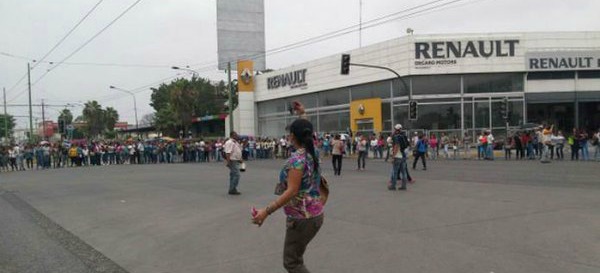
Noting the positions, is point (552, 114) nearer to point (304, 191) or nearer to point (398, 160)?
point (398, 160)

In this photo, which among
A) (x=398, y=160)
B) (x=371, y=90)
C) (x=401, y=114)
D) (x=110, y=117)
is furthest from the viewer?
(x=110, y=117)

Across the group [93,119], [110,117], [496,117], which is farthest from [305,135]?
[110,117]

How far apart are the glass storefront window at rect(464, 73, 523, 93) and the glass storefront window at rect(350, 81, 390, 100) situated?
5727 millimetres

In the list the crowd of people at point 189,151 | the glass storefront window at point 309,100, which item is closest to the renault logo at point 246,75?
the glass storefront window at point 309,100

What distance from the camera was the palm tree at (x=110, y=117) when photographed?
314 ft

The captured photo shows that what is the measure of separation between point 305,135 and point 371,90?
37.6 metres

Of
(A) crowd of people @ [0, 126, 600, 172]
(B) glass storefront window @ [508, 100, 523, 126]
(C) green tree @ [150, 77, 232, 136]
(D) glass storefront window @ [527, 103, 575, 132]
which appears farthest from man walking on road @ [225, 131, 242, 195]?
(C) green tree @ [150, 77, 232, 136]

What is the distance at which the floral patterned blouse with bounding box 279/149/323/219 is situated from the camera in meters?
4.25

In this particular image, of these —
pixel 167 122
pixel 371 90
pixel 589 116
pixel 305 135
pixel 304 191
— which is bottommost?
pixel 304 191

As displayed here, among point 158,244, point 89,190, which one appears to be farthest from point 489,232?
point 89,190

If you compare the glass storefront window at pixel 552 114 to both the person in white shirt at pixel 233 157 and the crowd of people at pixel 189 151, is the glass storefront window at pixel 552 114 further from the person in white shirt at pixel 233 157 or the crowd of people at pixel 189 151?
the person in white shirt at pixel 233 157

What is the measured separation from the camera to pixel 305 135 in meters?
4.32

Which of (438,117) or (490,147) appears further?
(438,117)

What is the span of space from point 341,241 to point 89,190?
10.7m
